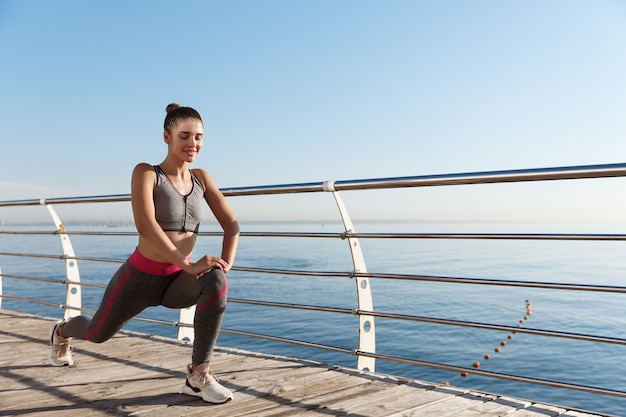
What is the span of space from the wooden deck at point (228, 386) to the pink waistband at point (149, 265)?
56 centimetres

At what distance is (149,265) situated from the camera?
238cm

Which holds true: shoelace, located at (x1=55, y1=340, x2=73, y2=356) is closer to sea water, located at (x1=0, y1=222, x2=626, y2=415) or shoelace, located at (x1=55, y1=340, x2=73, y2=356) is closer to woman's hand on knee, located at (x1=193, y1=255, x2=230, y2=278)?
woman's hand on knee, located at (x1=193, y1=255, x2=230, y2=278)

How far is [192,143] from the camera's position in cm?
238

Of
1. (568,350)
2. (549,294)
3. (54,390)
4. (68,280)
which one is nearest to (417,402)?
(54,390)

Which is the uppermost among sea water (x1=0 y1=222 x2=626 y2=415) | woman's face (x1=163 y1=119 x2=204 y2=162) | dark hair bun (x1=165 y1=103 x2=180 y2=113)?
dark hair bun (x1=165 y1=103 x2=180 y2=113)

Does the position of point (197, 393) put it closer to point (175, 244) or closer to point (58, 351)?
point (175, 244)

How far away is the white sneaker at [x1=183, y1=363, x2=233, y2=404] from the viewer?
7.91ft

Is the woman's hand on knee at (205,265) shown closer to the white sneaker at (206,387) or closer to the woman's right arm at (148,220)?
the woman's right arm at (148,220)

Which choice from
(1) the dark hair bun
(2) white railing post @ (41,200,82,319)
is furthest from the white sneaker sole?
(2) white railing post @ (41,200,82,319)

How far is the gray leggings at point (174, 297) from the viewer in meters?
2.37

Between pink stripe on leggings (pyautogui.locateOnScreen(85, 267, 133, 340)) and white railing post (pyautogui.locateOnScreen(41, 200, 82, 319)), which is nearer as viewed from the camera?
pink stripe on leggings (pyautogui.locateOnScreen(85, 267, 133, 340))

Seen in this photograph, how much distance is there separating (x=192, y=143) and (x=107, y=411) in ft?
3.73

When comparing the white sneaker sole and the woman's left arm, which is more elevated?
the woman's left arm

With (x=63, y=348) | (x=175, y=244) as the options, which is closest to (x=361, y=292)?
(x=175, y=244)
